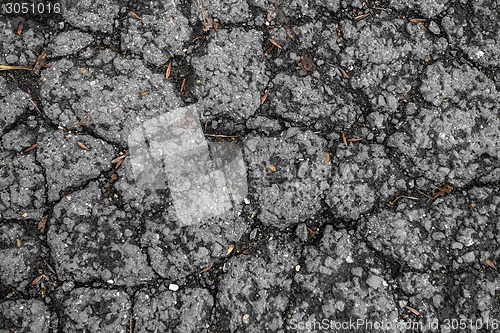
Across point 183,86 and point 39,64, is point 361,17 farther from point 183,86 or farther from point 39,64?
point 39,64

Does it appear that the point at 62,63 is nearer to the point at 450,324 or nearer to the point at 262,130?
the point at 262,130

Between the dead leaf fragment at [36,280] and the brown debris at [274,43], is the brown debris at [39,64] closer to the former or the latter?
the dead leaf fragment at [36,280]

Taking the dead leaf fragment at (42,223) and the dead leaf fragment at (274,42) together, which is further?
the dead leaf fragment at (274,42)

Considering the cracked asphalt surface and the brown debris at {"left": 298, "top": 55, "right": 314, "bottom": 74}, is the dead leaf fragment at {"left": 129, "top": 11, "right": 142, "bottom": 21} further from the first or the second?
the brown debris at {"left": 298, "top": 55, "right": 314, "bottom": 74}

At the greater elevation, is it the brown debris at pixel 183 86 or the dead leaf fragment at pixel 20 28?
the dead leaf fragment at pixel 20 28

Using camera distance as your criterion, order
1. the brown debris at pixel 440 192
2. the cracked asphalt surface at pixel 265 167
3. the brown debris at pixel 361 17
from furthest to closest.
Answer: the brown debris at pixel 361 17 < the brown debris at pixel 440 192 < the cracked asphalt surface at pixel 265 167

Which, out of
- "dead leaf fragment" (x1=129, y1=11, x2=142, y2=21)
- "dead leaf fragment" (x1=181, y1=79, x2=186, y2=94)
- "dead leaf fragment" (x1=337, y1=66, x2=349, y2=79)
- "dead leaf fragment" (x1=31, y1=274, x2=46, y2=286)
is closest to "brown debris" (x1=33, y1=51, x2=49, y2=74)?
"dead leaf fragment" (x1=129, y1=11, x2=142, y2=21)

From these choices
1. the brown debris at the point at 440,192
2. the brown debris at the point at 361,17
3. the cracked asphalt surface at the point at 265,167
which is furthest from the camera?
the brown debris at the point at 361,17

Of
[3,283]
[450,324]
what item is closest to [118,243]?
[3,283]

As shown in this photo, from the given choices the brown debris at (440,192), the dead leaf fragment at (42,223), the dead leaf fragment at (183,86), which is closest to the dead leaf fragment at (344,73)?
the brown debris at (440,192)
